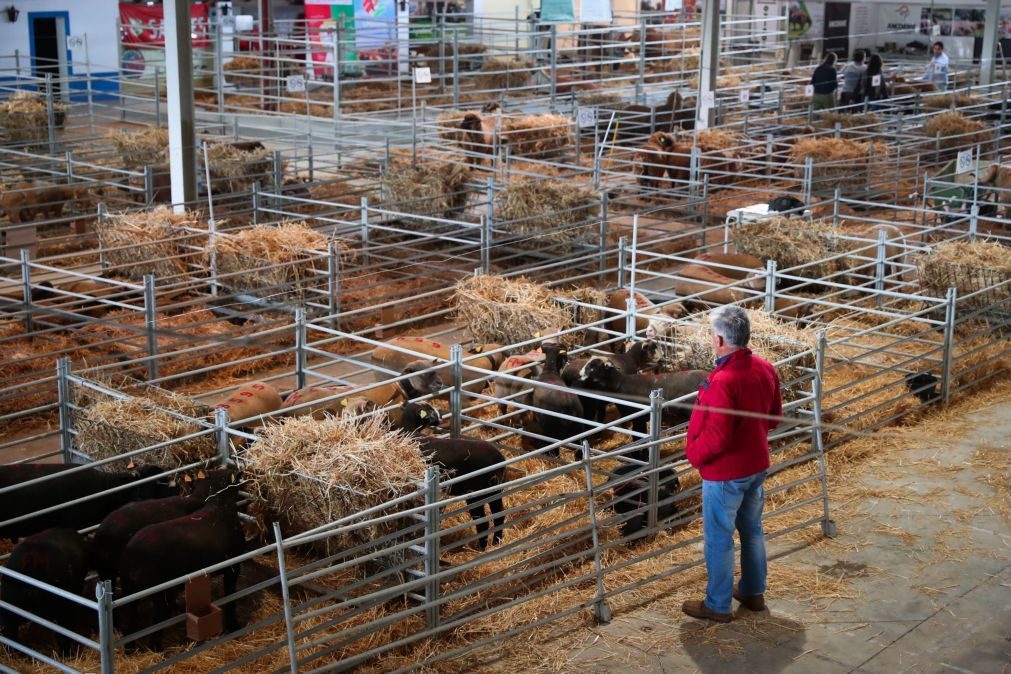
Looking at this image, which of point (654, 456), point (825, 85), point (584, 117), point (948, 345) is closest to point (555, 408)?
point (654, 456)

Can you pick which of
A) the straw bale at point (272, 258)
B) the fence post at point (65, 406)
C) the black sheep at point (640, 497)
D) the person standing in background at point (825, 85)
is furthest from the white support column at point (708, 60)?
A: the fence post at point (65, 406)

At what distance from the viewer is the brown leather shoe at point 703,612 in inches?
252

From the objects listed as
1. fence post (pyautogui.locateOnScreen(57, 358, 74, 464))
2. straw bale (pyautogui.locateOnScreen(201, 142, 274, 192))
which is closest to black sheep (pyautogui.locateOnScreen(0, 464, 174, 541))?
fence post (pyautogui.locateOnScreen(57, 358, 74, 464))

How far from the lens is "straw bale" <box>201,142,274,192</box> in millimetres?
15938

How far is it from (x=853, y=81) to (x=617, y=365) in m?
15.8

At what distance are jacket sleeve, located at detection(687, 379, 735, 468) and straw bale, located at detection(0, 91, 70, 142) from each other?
15071 mm

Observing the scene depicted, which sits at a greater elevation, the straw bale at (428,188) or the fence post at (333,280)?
the straw bale at (428,188)

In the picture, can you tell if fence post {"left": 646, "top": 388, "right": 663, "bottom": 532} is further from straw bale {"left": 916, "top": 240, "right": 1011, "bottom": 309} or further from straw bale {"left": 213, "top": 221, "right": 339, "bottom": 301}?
straw bale {"left": 916, "top": 240, "right": 1011, "bottom": 309}

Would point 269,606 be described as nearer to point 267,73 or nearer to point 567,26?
point 267,73

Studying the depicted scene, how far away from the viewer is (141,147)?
17.6m

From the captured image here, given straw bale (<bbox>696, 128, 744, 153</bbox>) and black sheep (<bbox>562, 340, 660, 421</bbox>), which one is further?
straw bale (<bbox>696, 128, 744, 153</bbox>)

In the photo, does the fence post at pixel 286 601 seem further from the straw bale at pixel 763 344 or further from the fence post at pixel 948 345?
the fence post at pixel 948 345

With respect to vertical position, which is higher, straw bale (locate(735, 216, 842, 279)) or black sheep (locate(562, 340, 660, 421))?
straw bale (locate(735, 216, 842, 279))

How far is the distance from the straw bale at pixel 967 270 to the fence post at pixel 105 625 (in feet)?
28.8
